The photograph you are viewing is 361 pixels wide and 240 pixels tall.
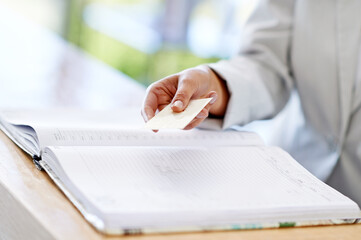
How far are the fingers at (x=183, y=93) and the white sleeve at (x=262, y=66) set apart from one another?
0.39 feet

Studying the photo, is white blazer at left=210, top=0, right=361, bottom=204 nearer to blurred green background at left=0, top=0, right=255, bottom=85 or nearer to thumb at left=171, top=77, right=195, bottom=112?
thumb at left=171, top=77, right=195, bottom=112

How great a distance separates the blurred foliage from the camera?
3336 millimetres

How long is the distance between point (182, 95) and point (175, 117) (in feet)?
0.15

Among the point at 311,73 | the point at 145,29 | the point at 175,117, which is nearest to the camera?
the point at 175,117

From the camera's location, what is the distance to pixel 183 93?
700 mm

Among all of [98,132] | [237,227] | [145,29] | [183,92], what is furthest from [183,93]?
[145,29]

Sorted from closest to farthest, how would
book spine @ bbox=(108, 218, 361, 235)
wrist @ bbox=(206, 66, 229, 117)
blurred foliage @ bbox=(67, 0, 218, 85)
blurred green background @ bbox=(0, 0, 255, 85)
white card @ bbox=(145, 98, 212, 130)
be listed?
book spine @ bbox=(108, 218, 361, 235) → white card @ bbox=(145, 98, 212, 130) → wrist @ bbox=(206, 66, 229, 117) → blurred green background @ bbox=(0, 0, 255, 85) → blurred foliage @ bbox=(67, 0, 218, 85)

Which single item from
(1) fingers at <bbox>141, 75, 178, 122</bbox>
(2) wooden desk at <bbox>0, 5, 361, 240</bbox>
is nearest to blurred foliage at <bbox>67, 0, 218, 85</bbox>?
(2) wooden desk at <bbox>0, 5, 361, 240</bbox>

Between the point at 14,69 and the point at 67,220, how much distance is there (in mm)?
771

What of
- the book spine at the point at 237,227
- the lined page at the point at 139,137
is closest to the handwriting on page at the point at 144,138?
the lined page at the point at 139,137

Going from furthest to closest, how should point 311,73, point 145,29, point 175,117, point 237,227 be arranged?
point 145,29
point 311,73
point 175,117
point 237,227

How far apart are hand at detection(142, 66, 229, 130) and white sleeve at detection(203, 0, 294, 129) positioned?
0.18 feet

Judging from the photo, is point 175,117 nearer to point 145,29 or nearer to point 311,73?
point 311,73

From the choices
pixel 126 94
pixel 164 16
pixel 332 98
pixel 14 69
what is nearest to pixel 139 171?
pixel 332 98
